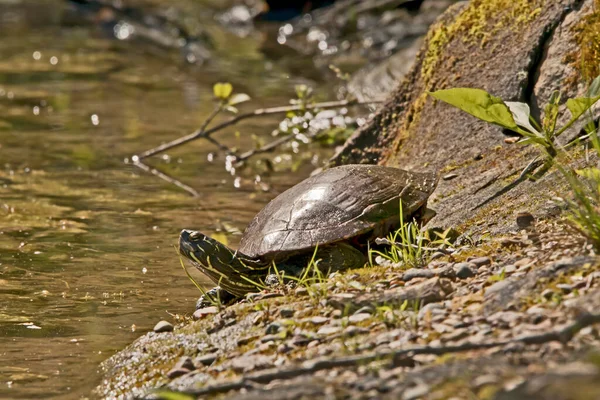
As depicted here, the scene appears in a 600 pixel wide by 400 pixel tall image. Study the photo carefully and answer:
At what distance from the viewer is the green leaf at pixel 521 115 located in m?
4.50

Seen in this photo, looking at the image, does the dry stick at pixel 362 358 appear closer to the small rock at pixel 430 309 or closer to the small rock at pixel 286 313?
the small rock at pixel 430 309

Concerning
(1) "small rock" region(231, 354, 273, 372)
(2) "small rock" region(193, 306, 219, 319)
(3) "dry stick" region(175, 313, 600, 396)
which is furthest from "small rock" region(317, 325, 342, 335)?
(2) "small rock" region(193, 306, 219, 319)

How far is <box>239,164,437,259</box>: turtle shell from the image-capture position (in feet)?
15.2

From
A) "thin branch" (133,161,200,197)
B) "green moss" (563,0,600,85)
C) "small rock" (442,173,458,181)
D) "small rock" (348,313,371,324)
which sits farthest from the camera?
"thin branch" (133,161,200,197)

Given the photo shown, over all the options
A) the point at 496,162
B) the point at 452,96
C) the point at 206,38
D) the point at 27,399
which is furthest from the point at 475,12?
the point at 206,38

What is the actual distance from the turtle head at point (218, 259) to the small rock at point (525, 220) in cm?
129

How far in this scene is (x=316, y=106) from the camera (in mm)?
7859

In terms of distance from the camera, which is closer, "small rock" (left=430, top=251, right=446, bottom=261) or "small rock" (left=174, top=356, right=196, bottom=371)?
"small rock" (left=174, top=356, right=196, bottom=371)

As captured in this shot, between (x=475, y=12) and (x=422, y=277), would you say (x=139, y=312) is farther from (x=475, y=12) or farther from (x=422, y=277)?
(x=475, y=12)

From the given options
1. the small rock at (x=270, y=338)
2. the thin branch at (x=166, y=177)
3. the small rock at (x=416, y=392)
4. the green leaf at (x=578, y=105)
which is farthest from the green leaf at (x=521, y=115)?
the thin branch at (x=166, y=177)

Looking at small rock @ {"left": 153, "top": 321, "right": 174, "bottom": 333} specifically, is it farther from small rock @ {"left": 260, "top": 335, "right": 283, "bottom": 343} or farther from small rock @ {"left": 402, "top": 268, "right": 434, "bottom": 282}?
small rock @ {"left": 402, "top": 268, "right": 434, "bottom": 282}

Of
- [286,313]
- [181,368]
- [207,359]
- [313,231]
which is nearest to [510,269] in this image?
[286,313]

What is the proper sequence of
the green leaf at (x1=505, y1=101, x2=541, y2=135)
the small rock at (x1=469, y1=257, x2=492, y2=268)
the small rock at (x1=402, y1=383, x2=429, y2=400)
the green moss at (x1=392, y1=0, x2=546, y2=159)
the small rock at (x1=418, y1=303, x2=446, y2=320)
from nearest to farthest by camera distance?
the small rock at (x1=402, y1=383, x2=429, y2=400), the small rock at (x1=418, y1=303, x2=446, y2=320), the small rock at (x1=469, y1=257, x2=492, y2=268), the green leaf at (x1=505, y1=101, x2=541, y2=135), the green moss at (x1=392, y1=0, x2=546, y2=159)

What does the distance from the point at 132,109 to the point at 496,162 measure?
6.18 m
